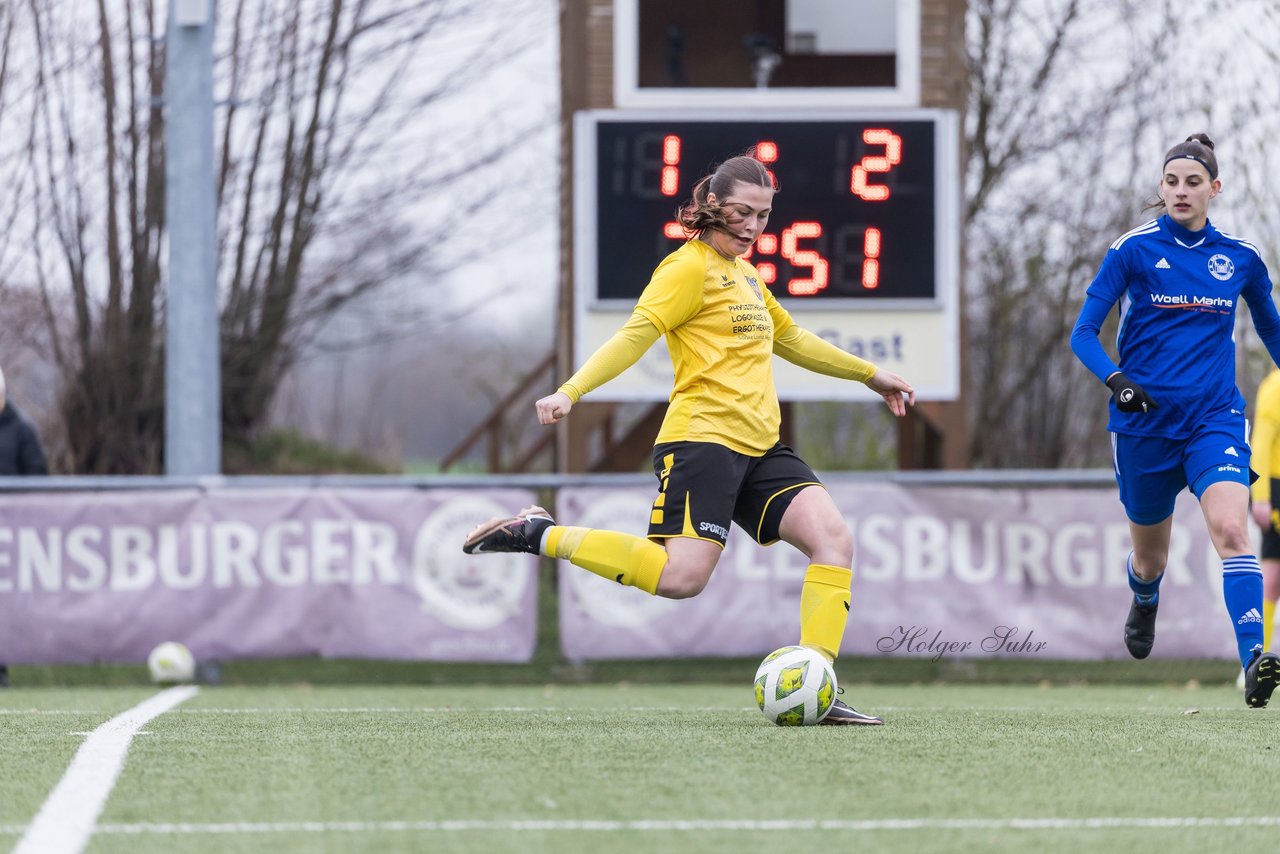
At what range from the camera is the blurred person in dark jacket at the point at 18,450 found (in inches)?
436

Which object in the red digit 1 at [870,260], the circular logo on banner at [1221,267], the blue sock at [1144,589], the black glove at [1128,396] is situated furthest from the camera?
the red digit 1 at [870,260]

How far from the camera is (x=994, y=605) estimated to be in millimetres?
10305

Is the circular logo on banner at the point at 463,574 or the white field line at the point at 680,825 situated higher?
the white field line at the point at 680,825

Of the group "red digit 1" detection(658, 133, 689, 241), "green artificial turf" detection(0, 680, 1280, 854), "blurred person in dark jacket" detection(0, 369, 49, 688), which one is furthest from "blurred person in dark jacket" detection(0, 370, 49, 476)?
"green artificial turf" detection(0, 680, 1280, 854)

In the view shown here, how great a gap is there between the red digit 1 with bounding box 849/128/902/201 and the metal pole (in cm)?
436

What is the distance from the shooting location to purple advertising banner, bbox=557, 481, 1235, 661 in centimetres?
1027

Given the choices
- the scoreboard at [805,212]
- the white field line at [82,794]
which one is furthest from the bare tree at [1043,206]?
the white field line at [82,794]

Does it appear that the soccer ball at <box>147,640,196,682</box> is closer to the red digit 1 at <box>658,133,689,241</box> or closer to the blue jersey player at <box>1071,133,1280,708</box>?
the red digit 1 at <box>658,133,689,241</box>

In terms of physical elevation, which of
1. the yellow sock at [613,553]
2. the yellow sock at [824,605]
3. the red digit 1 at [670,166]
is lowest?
the yellow sock at [824,605]

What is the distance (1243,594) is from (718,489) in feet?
6.49

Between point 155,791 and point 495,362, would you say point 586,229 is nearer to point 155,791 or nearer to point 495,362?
point 155,791

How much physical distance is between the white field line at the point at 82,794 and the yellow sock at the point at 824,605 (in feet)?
7.27

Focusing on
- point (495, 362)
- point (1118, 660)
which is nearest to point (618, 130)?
point (1118, 660)

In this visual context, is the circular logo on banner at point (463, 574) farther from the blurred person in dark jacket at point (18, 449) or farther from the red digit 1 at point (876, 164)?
the red digit 1 at point (876, 164)
